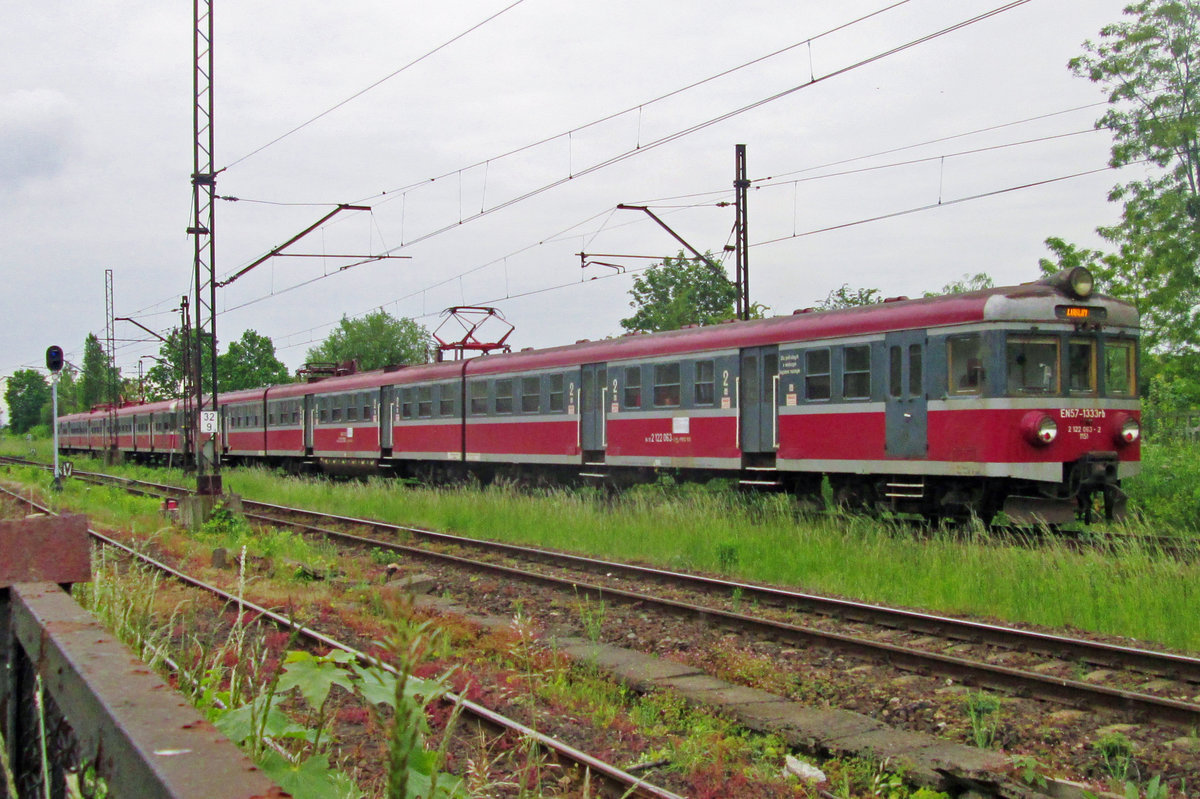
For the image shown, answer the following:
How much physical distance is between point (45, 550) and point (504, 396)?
18.8 metres

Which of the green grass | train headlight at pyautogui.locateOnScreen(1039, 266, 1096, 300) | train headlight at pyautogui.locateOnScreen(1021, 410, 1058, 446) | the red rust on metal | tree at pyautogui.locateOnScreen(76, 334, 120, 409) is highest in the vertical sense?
tree at pyautogui.locateOnScreen(76, 334, 120, 409)

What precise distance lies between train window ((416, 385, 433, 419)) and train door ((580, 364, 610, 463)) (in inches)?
241

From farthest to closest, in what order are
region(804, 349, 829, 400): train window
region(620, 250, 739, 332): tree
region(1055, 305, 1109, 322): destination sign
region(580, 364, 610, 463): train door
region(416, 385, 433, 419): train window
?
region(620, 250, 739, 332): tree
region(416, 385, 433, 419): train window
region(580, 364, 610, 463): train door
region(804, 349, 829, 400): train window
region(1055, 305, 1109, 322): destination sign

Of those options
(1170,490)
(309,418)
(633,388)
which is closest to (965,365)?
(1170,490)

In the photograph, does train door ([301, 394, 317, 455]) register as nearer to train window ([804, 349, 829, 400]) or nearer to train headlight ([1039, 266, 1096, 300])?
train window ([804, 349, 829, 400])

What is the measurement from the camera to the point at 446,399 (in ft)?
78.7

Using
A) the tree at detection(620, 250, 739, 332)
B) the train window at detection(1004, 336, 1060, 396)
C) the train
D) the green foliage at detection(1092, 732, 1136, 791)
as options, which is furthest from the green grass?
the tree at detection(620, 250, 739, 332)

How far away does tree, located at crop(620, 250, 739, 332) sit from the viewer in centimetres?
4939


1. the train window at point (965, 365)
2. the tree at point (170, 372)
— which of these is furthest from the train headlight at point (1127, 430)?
the tree at point (170, 372)

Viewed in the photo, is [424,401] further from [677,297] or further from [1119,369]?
[677,297]

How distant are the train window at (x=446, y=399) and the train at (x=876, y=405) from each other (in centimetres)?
197

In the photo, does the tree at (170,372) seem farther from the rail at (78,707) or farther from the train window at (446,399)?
the rail at (78,707)

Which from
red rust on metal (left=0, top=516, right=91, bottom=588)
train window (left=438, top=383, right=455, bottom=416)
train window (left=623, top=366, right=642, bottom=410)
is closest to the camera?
red rust on metal (left=0, top=516, right=91, bottom=588)

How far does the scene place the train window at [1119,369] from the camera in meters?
13.8
